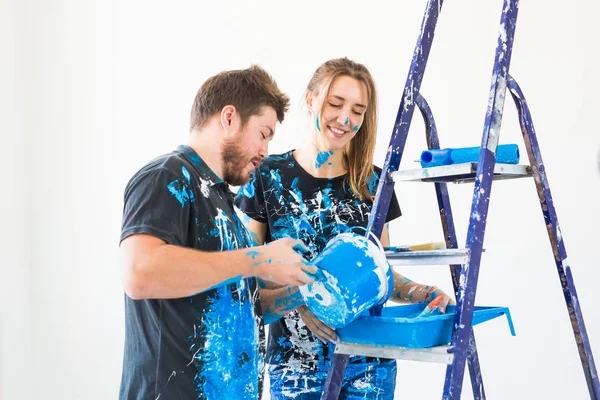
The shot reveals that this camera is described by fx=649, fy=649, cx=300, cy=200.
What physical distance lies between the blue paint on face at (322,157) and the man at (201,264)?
49 cm

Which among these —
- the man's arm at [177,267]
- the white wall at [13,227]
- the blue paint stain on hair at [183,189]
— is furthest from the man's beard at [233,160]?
the white wall at [13,227]

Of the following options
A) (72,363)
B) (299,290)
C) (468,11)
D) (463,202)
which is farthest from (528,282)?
(72,363)

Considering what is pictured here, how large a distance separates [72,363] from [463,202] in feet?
7.97

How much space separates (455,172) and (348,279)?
354mm

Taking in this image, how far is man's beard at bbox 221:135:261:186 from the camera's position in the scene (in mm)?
1489

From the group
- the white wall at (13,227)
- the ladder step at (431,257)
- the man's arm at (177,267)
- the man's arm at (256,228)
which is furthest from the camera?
the white wall at (13,227)

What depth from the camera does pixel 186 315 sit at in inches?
52.5

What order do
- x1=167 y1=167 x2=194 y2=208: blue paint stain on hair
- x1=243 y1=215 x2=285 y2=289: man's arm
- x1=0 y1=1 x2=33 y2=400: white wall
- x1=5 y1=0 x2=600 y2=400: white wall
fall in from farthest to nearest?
x1=0 y1=1 x2=33 y2=400: white wall
x1=5 y1=0 x2=600 y2=400: white wall
x1=243 y1=215 x2=285 y2=289: man's arm
x1=167 y1=167 x2=194 y2=208: blue paint stain on hair

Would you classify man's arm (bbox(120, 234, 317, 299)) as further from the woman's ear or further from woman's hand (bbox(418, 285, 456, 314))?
the woman's ear

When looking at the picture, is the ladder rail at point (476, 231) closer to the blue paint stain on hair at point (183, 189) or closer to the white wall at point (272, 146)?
the blue paint stain on hair at point (183, 189)

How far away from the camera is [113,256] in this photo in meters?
3.73

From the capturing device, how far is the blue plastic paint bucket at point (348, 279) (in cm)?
140

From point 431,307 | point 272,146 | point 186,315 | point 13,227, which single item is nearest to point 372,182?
point 431,307

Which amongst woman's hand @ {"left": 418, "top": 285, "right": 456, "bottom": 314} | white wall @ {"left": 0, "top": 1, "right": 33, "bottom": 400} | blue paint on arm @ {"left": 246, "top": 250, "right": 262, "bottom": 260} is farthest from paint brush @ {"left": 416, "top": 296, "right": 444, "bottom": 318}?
white wall @ {"left": 0, "top": 1, "right": 33, "bottom": 400}
